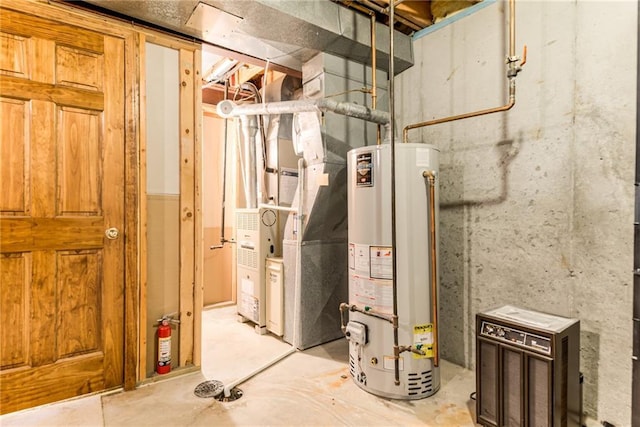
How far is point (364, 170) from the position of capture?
2.12 metres

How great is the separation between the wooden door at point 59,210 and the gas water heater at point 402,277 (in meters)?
1.54

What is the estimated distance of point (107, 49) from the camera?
2.07 metres

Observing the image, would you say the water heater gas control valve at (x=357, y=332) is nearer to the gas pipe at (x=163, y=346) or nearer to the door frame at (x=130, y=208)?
the gas pipe at (x=163, y=346)

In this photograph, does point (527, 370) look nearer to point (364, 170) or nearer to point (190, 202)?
point (364, 170)

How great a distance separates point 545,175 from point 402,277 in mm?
1027

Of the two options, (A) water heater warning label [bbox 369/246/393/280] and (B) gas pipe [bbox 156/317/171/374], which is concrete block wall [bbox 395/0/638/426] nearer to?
(A) water heater warning label [bbox 369/246/393/280]

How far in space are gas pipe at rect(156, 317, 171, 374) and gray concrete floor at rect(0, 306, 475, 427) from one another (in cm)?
9

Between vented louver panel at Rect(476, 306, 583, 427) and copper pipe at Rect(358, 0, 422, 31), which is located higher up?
copper pipe at Rect(358, 0, 422, 31)

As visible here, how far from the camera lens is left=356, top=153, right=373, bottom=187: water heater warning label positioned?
2090 millimetres

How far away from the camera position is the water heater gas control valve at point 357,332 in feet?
6.89

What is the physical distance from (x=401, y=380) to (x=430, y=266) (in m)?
0.69

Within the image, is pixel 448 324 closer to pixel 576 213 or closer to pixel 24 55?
pixel 576 213

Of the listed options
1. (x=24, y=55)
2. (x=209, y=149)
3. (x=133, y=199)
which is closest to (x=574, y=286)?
(x=133, y=199)

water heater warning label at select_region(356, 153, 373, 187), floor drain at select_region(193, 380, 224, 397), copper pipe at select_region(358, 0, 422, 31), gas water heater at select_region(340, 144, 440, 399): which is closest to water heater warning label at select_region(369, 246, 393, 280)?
gas water heater at select_region(340, 144, 440, 399)
